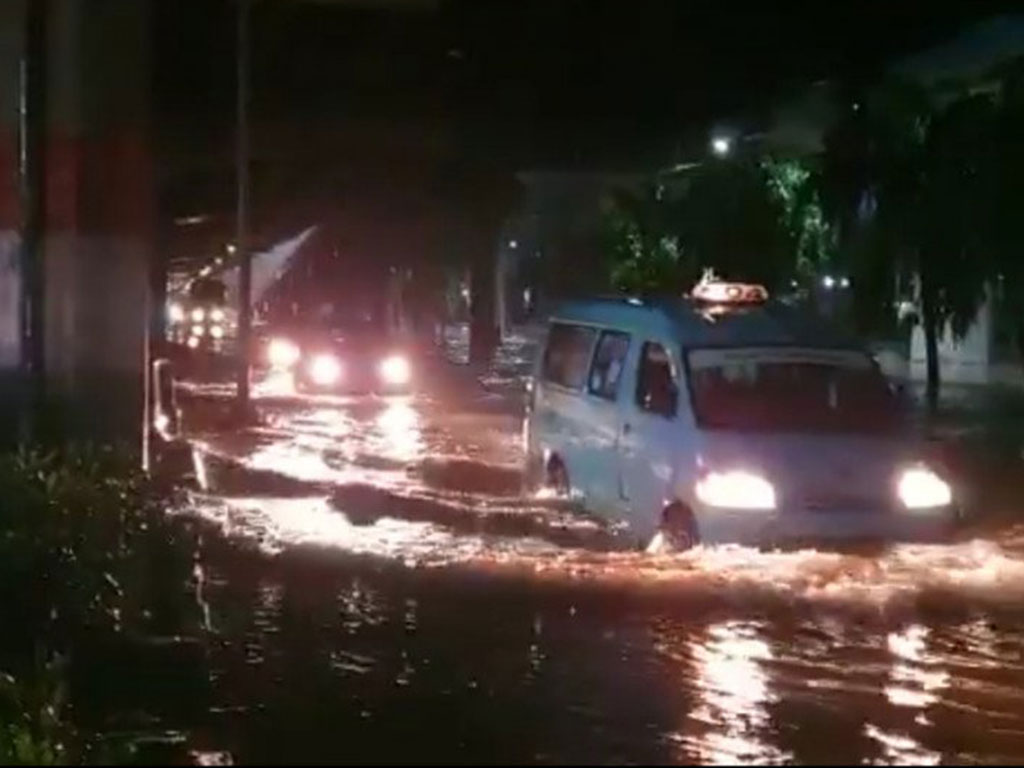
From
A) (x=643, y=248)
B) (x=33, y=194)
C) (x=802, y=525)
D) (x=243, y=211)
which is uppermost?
(x=243, y=211)

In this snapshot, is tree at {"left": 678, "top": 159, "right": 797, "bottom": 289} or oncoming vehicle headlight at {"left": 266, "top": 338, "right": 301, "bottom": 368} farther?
oncoming vehicle headlight at {"left": 266, "top": 338, "right": 301, "bottom": 368}

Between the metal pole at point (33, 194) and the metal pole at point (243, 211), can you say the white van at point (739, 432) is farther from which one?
the metal pole at point (243, 211)

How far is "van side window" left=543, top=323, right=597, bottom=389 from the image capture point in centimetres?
1709

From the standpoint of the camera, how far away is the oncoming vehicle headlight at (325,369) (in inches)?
1516

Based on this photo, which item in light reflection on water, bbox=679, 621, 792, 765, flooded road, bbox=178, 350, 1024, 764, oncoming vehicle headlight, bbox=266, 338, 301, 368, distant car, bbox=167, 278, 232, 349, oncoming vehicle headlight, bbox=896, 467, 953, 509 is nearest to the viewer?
flooded road, bbox=178, 350, 1024, 764

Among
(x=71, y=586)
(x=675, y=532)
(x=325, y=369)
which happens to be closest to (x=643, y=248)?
(x=325, y=369)

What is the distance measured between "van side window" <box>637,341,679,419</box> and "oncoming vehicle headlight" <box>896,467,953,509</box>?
60.5 inches

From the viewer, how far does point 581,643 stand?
12055 mm

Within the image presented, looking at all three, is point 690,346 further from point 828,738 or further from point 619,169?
point 619,169

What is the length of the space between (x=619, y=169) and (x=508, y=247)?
14.5m

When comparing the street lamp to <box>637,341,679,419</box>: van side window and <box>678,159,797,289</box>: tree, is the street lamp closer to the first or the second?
<box>678,159,797,289</box>: tree

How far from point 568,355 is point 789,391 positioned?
10.0 ft

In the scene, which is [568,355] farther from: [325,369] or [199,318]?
[199,318]

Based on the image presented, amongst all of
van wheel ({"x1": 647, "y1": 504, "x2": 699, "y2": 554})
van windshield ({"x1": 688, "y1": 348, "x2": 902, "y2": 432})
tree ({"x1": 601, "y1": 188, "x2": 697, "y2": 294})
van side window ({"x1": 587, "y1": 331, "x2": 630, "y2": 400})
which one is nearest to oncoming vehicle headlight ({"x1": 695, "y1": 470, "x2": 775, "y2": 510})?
van wheel ({"x1": 647, "y1": 504, "x2": 699, "y2": 554})
